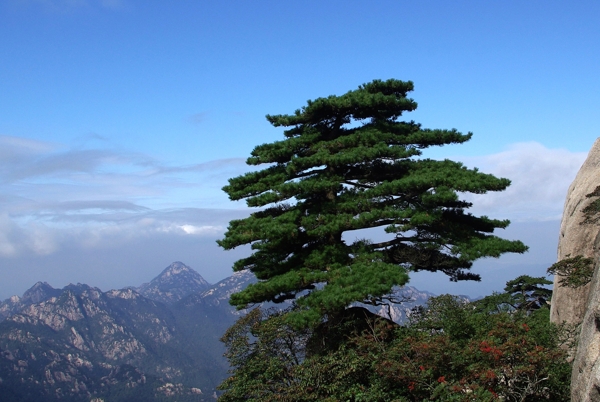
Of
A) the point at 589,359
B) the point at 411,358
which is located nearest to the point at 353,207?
the point at 411,358

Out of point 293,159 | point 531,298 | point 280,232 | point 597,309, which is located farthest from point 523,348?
point 531,298

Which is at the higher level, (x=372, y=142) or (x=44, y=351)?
(x=372, y=142)

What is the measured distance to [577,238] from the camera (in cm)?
1171

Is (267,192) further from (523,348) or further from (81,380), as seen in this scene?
(81,380)

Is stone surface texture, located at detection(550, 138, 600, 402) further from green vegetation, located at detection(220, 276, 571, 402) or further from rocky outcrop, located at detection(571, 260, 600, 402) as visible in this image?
green vegetation, located at detection(220, 276, 571, 402)

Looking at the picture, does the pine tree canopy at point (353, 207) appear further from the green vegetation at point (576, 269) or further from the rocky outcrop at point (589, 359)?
the rocky outcrop at point (589, 359)

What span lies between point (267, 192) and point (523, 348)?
748cm

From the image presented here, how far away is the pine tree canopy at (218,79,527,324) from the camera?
A: 496 inches

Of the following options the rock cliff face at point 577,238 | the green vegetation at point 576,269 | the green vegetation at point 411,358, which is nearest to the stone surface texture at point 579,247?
the rock cliff face at point 577,238

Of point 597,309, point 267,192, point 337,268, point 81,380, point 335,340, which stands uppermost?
point 267,192

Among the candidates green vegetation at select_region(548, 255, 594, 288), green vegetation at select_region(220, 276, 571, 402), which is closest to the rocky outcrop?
green vegetation at select_region(220, 276, 571, 402)

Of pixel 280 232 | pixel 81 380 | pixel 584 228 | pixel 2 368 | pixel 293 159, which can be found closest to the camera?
pixel 584 228

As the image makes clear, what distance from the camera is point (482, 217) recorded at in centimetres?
1429

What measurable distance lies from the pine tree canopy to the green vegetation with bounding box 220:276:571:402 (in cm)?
100
